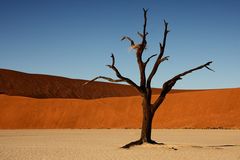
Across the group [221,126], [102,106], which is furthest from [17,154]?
[102,106]

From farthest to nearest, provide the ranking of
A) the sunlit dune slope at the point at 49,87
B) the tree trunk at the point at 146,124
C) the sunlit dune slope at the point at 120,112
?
the sunlit dune slope at the point at 49,87, the sunlit dune slope at the point at 120,112, the tree trunk at the point at 146,124

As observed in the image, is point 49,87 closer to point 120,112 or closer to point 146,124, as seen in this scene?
point 120,112

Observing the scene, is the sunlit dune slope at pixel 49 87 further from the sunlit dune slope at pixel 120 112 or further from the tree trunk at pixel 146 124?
the tree trunk at pixel 146 124

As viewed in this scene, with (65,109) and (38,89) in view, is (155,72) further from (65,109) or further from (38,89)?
(38,89)

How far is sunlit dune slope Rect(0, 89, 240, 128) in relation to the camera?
152 ft

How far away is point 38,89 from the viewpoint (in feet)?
318

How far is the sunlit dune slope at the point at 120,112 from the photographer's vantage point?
4635cm

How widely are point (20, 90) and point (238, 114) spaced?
57.6m

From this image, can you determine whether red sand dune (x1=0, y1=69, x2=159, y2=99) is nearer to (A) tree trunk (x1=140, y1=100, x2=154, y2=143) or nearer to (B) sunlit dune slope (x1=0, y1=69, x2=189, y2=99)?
(B) sunlit dune slope (x1=0, y1=69, x2=189, y2=99)

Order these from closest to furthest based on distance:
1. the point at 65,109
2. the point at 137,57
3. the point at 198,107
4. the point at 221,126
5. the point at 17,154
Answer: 1. the point at 17,154
2. the point at 137,57
3. the point at 221,126
4. the point at 198,107
5. the point at 65,109

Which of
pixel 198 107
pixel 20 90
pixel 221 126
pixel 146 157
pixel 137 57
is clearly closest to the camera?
pixel 146 157

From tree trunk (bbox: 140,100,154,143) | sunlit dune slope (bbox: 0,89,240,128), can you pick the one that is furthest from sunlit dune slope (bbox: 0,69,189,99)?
tree trunk (bbox: 140,100,154,143)

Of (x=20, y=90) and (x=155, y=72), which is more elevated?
(x=155, y=72)

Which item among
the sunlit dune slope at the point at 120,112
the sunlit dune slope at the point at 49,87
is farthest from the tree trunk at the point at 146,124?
the sunlit dune slope at the point at 49,87
